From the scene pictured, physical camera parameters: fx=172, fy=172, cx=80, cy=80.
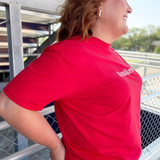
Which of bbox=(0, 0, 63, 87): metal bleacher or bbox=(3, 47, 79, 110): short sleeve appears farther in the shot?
bbox=(0, 0, 63, 87): metal bleacher

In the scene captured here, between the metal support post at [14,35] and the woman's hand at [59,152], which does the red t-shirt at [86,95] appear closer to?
the woman's hand at [59,152]

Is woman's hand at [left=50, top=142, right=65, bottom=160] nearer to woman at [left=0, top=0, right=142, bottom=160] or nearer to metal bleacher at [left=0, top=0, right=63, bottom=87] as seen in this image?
woman at [left=0, top=0, right=142, bottom=160]

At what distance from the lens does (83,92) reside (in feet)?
2.18

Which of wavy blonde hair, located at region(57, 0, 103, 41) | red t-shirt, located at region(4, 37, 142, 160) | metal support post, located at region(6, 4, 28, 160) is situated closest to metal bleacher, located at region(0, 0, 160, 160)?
metal support post, located at region(6, 4, 28, 160)

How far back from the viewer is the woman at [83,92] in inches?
24.0

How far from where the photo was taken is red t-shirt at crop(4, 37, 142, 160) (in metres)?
0.60

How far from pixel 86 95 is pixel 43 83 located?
0.59 feet

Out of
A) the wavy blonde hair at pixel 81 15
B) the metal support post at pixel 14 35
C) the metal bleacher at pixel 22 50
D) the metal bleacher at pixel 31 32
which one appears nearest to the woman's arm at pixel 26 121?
the metal bleacher at pixel 22 50

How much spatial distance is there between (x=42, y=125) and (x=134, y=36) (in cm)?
2478

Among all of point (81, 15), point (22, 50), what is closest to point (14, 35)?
point (22, 50)

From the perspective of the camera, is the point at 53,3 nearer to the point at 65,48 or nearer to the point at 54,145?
the point at 65,48

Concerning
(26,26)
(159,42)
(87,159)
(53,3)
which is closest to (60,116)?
(87,159)

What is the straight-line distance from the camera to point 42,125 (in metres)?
0.70

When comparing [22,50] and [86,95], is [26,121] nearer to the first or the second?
[86,95]
